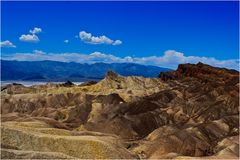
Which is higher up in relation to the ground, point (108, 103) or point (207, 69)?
point (207, 69)

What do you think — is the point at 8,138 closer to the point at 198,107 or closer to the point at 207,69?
the point at 198,107

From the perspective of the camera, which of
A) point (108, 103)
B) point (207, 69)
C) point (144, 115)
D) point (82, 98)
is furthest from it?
point (207, 69)

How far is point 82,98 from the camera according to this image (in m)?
108

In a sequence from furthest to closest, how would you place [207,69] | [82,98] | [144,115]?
[207,69] → [82,98] → [144,115]

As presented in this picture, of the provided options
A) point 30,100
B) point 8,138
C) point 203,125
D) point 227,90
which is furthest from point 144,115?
point 8,138

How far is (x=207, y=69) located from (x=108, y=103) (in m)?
40.5

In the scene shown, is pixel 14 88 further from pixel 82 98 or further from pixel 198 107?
pixel 198 107

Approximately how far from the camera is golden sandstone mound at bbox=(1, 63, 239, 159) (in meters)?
31.7

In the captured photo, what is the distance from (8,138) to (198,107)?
216ft

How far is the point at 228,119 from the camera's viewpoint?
260 feet

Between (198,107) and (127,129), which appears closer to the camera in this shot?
(127,129)

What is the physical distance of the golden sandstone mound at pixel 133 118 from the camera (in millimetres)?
31703

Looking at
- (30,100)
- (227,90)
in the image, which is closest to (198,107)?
(227,90)

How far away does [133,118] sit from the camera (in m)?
84.0
